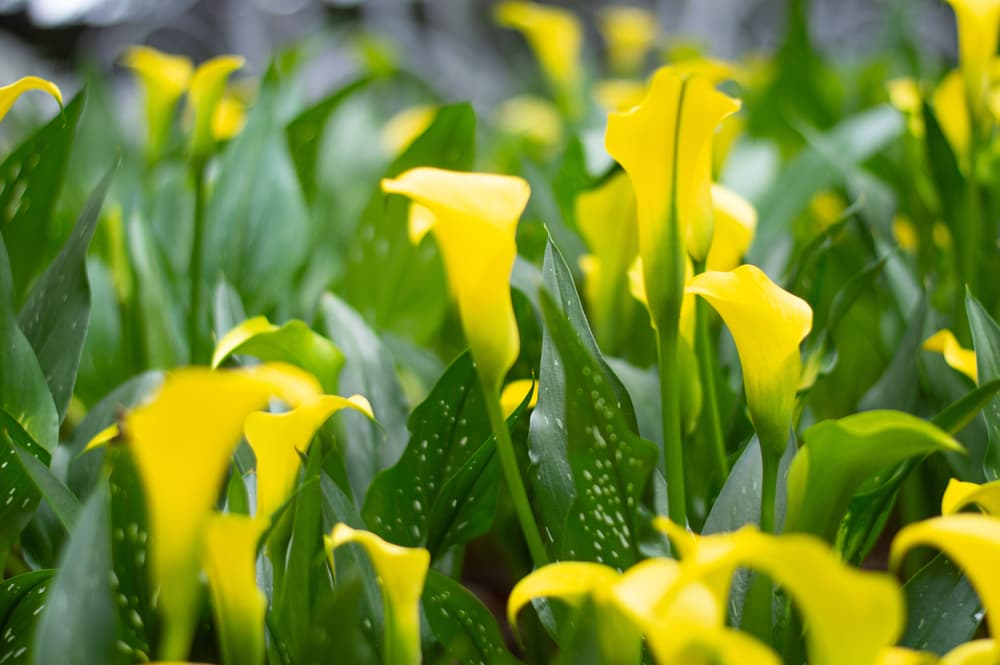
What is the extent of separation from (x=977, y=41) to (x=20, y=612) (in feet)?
1.68

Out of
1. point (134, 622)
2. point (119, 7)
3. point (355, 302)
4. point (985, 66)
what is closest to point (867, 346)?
point (985, 66)

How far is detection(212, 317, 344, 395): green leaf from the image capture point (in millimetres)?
391

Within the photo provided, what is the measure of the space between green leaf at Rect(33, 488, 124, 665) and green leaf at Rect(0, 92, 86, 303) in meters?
0.25

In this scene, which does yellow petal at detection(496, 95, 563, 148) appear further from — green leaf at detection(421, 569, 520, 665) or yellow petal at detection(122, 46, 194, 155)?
green leaf at detection(421, 569, 520, 665)

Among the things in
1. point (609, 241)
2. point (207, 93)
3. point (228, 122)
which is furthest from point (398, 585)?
point (228, 122)

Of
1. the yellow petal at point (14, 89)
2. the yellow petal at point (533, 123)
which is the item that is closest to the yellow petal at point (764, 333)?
the yellow petal at point (14, 89)

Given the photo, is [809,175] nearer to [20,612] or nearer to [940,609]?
[940,609]

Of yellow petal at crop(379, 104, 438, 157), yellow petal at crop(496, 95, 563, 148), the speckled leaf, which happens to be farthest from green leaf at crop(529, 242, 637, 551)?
yellow petal at crop(496, 95, 563, 148)

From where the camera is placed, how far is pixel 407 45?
2230mm

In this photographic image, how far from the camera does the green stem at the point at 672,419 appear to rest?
0.33m

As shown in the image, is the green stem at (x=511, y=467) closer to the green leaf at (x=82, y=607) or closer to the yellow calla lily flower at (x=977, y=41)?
the green leaf at (x=82, y=607)

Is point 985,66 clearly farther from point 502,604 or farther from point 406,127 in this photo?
point 406,127

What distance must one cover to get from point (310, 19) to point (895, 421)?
2.51 m

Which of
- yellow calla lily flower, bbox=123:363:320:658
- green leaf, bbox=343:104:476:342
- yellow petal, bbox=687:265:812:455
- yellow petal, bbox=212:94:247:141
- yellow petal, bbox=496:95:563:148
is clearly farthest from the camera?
yellow petal, bbox=496:95:563:148
